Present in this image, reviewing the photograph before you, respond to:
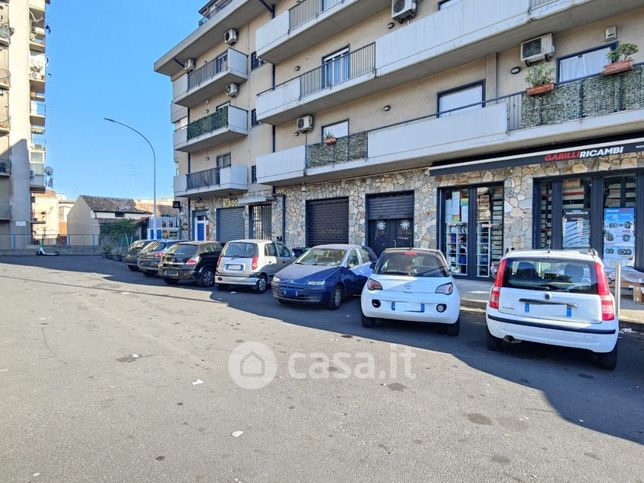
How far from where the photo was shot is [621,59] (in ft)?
30.2

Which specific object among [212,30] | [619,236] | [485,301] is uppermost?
[212,30]

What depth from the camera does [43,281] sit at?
13281 mm

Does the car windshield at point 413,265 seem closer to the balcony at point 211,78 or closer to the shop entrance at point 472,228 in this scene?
the shop entrance at point 472,228

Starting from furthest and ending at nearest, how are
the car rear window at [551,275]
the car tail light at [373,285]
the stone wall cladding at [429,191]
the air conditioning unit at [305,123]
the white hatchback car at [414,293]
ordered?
the air conditioning unit at [305,123] < the stone wall cladding at [429,191] < the car tail light at [373,285] < the white hatchback car at [414,293] < the car rear window at [551,275]

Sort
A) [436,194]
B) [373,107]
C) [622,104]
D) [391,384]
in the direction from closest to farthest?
1. [391,384]
2. [622,104]
3. [436,194]
4. [373,107]

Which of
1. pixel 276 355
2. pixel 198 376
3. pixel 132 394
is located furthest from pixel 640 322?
pixel 132 394

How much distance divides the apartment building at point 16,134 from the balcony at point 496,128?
28.6 m

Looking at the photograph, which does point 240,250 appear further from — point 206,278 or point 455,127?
point 455,127

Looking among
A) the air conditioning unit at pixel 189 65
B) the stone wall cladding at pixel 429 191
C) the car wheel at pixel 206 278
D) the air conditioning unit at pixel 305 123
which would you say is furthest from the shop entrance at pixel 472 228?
the air conditioning unit at pixel 189 65

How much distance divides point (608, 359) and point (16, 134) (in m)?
41.0

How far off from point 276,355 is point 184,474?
2.68 m

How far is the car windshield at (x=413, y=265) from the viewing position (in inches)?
276

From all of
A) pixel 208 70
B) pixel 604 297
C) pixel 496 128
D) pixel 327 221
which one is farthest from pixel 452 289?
pixel 208 70

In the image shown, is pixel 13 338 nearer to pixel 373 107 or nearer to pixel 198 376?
pixel 198 376
